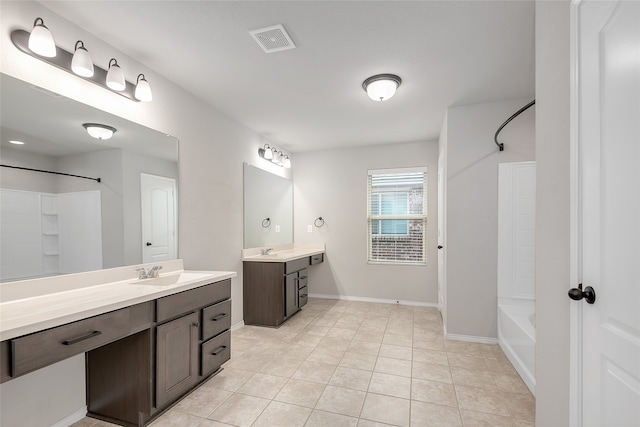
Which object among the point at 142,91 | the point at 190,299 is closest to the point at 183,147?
the point at 142,91

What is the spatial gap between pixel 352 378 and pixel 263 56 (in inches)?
104

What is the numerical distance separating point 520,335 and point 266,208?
324 centimetres

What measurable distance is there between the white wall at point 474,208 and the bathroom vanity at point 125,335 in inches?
95.8

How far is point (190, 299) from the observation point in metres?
2.03

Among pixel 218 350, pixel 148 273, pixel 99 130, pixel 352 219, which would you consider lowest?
pixel 218 350

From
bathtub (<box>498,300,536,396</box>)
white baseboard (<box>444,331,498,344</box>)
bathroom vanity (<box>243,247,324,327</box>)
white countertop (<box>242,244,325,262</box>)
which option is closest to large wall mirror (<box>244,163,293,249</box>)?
white countertop (<box>242,244,325,262</box>)

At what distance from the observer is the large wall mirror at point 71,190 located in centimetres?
156

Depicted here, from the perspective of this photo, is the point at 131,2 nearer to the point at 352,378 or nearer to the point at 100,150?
the point at 100,150

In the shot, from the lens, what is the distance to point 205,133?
300 centimetres

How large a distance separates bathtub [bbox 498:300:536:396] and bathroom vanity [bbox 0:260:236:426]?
2379mm

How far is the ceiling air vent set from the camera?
1874 millimetres

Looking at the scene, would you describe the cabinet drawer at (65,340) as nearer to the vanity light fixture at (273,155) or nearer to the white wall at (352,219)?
the vanity light fixture at (273,155)
